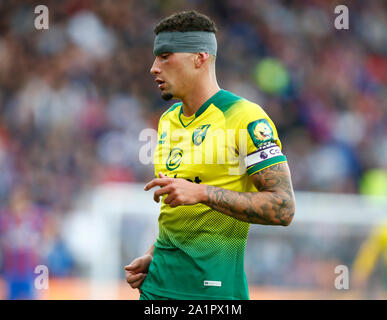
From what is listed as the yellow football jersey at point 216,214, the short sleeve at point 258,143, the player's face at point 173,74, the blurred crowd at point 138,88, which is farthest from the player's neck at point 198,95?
the blurred crowd at point 138,88

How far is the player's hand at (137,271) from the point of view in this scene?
3527mm

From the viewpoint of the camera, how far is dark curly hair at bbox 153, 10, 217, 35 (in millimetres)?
3534

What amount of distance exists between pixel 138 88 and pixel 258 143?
931cm

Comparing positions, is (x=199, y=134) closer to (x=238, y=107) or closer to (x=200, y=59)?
(x=238, y=107)

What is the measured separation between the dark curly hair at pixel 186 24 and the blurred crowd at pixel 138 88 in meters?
6.24

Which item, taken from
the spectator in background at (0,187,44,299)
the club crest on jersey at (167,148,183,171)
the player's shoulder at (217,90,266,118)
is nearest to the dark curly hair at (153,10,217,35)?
the player's shoulder at (217,90,266,118)

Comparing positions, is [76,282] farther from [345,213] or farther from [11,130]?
[345,213]

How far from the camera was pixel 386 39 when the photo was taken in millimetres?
14836

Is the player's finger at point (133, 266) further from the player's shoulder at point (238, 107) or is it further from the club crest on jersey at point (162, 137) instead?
the player's shoulder at point (238, 107)

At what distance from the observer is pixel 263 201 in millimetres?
3055

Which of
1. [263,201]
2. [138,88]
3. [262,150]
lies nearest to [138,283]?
[263,201]

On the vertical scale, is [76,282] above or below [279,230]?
below
